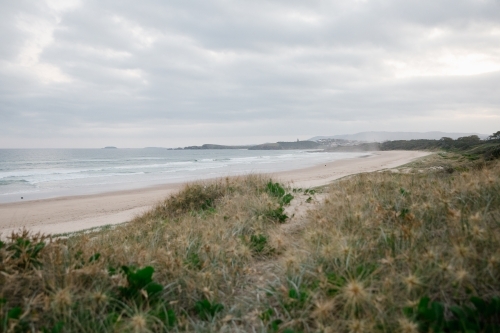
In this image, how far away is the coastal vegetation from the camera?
94.7 inches

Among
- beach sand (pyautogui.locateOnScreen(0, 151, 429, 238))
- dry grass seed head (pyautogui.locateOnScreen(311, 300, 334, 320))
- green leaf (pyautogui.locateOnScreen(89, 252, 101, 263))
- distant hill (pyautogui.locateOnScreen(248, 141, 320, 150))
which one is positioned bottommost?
beach sand (pyautogui.locateOnScreen(0, 151, 429, 238))

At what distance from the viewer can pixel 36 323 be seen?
2.42 metres

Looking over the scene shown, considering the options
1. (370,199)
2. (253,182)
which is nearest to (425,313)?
(370,199)

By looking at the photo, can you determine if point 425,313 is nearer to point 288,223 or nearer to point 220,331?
point 220,331

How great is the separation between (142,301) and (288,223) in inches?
127

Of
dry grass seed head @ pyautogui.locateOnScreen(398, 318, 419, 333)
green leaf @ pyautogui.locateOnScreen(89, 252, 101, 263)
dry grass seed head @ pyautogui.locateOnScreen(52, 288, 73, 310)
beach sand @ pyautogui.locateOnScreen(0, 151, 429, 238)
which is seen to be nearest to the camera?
dry grass seed head @ pyautogui.locateOnScreen(398, 318, 419, 333)

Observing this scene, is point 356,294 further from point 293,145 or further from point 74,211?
point 293,145

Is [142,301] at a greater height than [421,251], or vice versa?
[421,251]

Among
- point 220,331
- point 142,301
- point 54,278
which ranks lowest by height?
point 220,331

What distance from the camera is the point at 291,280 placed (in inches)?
124

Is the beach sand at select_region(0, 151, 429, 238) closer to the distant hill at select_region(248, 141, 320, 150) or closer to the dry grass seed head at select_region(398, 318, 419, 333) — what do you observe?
the dry grass seed head at select_region(398, 318, 419, 333)

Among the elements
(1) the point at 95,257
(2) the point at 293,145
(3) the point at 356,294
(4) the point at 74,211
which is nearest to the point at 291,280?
(3) the point at 356,294

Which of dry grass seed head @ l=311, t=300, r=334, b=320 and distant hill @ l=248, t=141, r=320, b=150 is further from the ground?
distant hill @ l=248, t=141, r=320, b=150

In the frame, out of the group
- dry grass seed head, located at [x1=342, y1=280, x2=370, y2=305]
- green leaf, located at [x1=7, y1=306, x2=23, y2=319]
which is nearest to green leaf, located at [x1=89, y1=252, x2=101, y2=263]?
green leaf, located at [x1=7, y1=306, x2=23, y2=319]
